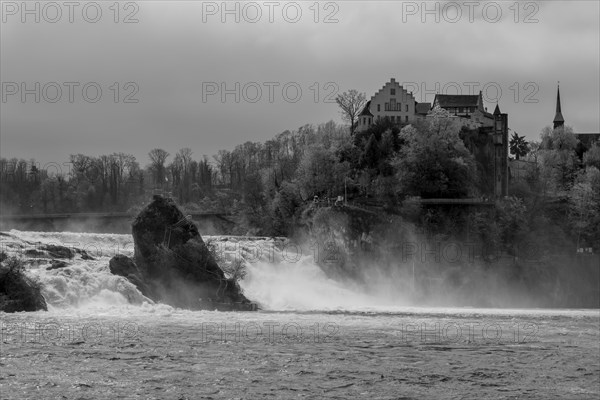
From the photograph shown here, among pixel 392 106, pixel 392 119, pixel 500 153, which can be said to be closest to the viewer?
pixel 500 153

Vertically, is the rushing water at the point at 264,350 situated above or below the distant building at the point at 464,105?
below

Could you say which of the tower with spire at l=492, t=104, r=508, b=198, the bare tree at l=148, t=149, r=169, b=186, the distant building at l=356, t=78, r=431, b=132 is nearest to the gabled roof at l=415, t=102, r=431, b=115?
the distant building at l=356, t=78, r=431, b=132

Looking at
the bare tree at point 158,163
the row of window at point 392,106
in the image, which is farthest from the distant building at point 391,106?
the bare tree at point 158,163

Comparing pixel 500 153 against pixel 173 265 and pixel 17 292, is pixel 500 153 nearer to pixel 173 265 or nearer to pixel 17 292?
pixel 173 265

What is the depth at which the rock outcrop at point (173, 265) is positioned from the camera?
2177 inches

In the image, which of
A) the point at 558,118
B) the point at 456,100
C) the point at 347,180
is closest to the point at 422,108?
the point at 456,100

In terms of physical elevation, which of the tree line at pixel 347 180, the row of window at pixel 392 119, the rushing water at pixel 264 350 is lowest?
the rushing water at pixel 264 350

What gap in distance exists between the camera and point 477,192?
101625mm

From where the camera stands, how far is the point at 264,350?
3703 centimetres

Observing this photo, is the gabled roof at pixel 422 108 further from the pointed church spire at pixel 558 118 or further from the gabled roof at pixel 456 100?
the pointed church spire at pixel 558 118

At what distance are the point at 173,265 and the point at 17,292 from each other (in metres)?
12.0

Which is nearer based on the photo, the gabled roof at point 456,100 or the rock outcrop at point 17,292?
the rock outcrop at point 17,292

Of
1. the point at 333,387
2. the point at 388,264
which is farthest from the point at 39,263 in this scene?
the point at 388,264

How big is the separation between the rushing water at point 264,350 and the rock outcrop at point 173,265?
2.23m
